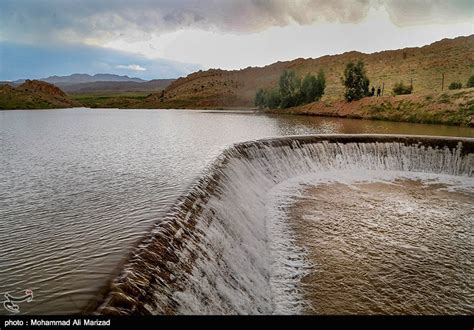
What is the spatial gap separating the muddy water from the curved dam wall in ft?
2.32

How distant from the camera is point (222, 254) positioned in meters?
6.80

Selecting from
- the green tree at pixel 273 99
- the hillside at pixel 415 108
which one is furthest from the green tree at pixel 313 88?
the hillside at pixel 415 108

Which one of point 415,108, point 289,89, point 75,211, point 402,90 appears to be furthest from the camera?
point 289,89

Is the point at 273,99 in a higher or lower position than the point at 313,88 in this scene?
lower

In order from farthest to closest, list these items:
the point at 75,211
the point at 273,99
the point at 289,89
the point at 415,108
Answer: the point at 273,99, the point at 289,89, the point at 415,108, the point at 75,211

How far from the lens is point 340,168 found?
61.7 ft

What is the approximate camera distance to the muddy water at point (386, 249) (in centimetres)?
682

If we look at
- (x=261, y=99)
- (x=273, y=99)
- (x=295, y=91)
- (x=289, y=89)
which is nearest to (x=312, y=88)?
(x=295, y=91)

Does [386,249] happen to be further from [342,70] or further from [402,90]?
[342,70]

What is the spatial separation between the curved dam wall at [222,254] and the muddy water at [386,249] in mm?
708

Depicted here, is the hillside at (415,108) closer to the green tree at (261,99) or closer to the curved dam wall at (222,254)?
the green tree at (261,99)

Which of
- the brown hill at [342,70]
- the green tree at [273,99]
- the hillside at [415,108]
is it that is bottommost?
the hillside at [415,108]

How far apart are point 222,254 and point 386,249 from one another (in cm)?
473
